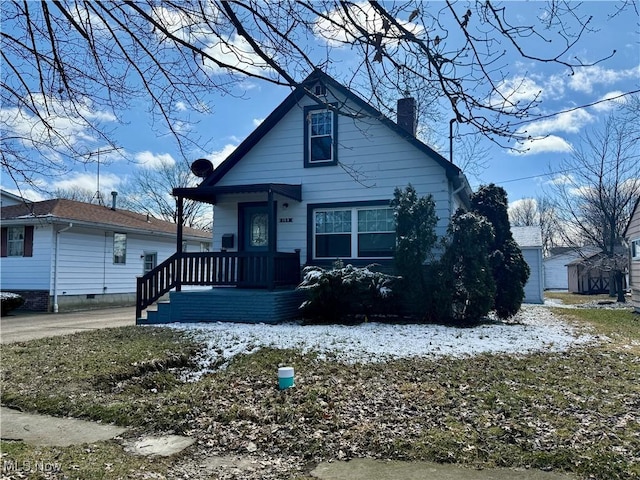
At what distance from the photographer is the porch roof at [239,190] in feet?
37.1

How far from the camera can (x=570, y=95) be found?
Answer: 6.94 meters

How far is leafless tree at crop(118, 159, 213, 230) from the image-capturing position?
36.0 m

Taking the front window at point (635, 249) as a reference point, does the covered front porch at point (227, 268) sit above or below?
below

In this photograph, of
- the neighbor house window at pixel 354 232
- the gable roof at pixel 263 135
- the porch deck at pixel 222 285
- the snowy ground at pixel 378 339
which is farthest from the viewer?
the neighbor house window at pixel 354 232

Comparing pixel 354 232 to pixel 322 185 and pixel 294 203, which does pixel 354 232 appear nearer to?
pixel 322 185

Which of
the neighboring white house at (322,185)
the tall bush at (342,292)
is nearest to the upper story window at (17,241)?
the neighboring white house at (322,185)

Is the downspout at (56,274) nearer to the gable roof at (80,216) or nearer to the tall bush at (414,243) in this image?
the gable roof at (80,216)

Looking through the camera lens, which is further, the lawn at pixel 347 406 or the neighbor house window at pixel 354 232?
the neighbor house window at pixel 354 232

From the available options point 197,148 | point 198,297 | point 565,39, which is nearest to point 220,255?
point 198,297

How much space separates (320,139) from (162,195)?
27.5 m

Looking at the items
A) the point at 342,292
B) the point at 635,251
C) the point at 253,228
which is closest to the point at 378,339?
the point at 342,292

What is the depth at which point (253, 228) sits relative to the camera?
1331 cm

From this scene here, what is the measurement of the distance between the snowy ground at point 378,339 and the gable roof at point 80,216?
9185 millimetres

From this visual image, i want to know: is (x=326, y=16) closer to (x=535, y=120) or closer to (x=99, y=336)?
(x=535, y=120)
